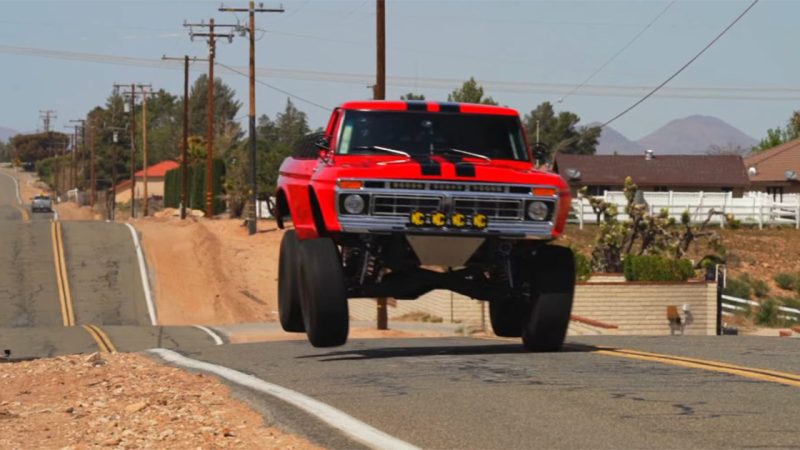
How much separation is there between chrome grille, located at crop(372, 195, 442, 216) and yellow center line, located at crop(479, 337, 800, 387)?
8.57 ft

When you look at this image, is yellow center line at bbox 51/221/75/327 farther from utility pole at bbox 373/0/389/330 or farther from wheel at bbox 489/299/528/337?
wheel at bbox 489/299/528/337

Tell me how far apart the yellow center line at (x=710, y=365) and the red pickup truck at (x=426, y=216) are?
0.75 metres

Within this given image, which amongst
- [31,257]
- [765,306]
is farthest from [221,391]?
[31,257]

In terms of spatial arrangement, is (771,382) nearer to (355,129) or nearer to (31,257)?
(355,129)

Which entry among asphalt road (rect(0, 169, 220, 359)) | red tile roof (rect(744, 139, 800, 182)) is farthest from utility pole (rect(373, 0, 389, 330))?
red tile roof (rect(744, 139, 800, 182))

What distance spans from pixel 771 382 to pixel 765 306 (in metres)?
35.7

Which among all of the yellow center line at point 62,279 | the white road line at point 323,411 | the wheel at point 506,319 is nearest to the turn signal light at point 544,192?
the wheel at point 506,319

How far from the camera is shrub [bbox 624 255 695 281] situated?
1613 inches

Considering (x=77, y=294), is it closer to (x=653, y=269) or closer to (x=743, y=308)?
(x=653, y=269)

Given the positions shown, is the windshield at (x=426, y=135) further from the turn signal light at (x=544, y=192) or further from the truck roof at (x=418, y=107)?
the turn signal light at (x=544, y=192)

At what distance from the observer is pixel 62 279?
53406 millimetres

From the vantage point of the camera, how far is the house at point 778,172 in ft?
275

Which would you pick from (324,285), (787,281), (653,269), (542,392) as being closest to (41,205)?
(787,281)

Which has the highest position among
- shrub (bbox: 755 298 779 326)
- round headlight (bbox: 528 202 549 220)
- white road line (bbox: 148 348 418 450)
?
round headlight (bbox: 528 202 549 220)
